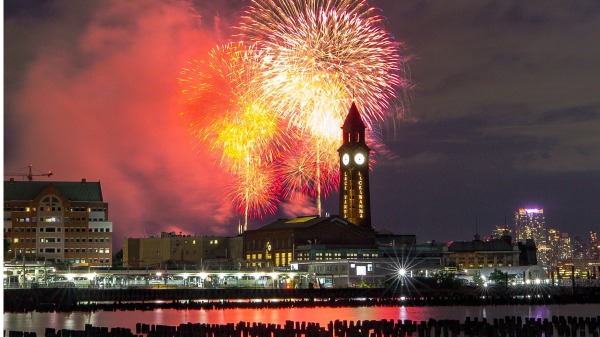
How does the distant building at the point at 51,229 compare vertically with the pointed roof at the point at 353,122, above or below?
below

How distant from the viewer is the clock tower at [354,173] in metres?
184

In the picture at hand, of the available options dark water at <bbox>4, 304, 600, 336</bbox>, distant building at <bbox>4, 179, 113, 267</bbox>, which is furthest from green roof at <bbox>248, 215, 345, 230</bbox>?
dark water at <bbox>4, 304, 600, 336</bbox>

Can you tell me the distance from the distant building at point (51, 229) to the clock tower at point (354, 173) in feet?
176

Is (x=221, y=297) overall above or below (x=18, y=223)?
below

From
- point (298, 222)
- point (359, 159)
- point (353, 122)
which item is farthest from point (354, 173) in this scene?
point (298, 222)

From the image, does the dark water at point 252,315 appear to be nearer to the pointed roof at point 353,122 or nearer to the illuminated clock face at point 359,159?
the illuminated clock face at point 359,159

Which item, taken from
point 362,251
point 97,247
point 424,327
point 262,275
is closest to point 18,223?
point 97,247

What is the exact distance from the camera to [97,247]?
651 feet

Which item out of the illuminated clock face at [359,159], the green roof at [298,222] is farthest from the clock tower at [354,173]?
the green roof at [298,222]

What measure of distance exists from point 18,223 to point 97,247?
56.8 feet

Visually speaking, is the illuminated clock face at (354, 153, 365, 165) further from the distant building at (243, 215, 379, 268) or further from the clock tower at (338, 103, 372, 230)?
the distant building at (243, 215, 379, 268)

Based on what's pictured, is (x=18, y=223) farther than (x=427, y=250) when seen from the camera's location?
Yes

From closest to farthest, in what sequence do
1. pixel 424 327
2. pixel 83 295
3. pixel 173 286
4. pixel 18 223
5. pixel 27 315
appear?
pixel 424 327
pixel 27 315
pixel 83 295
pixel 173 286
pixel 18 223

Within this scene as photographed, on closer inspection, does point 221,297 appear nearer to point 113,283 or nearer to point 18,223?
point 113,283
